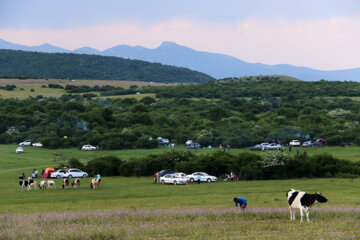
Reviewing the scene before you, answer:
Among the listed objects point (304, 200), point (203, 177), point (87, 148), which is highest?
point (304, 200)

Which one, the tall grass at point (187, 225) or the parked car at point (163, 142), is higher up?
the tall grass at point (187, 225)

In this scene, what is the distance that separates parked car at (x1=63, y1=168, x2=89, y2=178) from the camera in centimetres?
5284

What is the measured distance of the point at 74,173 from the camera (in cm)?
5372

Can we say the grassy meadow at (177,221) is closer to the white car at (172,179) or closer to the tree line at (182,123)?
the white car at (172,179)

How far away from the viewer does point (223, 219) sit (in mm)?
18656

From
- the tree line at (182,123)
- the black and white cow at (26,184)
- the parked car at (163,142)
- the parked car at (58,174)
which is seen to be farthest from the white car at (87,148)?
the black and white cow at (26,184)

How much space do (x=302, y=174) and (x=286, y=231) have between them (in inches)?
1299

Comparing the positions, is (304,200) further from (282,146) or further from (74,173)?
(282,146)

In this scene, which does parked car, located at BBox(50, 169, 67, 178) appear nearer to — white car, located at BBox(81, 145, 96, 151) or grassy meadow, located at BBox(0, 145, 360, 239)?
grassy meadow, located at BBox(0, 145, 360, 239)

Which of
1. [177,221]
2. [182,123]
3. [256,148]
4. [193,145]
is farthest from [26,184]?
[182,123]

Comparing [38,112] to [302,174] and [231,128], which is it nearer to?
[231,128]

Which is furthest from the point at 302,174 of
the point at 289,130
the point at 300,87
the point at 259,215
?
the point at 300,87

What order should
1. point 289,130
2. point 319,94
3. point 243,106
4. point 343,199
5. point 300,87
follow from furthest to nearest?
1. point 300,87
2. point 319,94
3. point 243,106
4. point 289,130
5. point 343,199

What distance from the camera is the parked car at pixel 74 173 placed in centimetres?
5284
